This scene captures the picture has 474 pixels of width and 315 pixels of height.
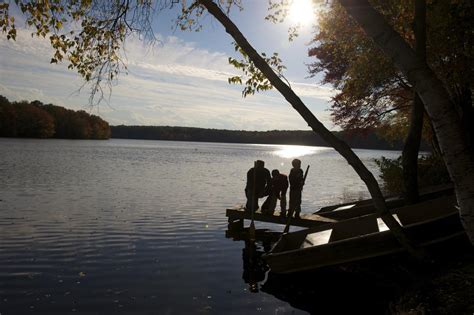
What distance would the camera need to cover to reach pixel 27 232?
1440 cm

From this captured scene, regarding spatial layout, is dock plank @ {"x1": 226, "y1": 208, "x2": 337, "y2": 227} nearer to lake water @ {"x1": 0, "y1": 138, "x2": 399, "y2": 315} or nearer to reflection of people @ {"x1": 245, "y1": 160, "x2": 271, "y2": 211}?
reflection of people @ {"x1": 245, "y1": 160, "x2": 271, "y2": 211}

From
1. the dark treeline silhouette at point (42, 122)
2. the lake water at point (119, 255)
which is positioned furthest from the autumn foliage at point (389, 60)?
the dark treeline silhouette at point (42, 122)

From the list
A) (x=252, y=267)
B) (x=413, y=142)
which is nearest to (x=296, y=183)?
(x=252, y=267)

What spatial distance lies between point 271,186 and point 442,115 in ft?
37.0

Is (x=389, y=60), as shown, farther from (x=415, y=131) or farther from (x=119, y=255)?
(x=119, y=255)

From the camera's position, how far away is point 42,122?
425 ft

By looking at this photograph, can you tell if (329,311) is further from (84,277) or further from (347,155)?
(84,277)

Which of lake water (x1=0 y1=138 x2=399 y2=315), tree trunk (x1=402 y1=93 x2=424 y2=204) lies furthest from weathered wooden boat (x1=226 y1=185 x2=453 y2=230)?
tree trunk (x1=402 y1=93 x2=424 y2=204)

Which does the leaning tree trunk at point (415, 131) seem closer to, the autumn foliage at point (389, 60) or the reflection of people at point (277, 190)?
the autumn foliage at point (389, 60)

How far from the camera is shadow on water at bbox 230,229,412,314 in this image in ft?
28.9

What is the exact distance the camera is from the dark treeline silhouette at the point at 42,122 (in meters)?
118

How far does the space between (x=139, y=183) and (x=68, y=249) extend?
18.9 metres

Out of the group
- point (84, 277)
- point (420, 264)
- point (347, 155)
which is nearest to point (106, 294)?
point (84, 277)

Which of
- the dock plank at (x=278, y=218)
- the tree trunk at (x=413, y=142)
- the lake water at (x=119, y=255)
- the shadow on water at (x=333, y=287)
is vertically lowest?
the lake water at (x=119, y=255)
